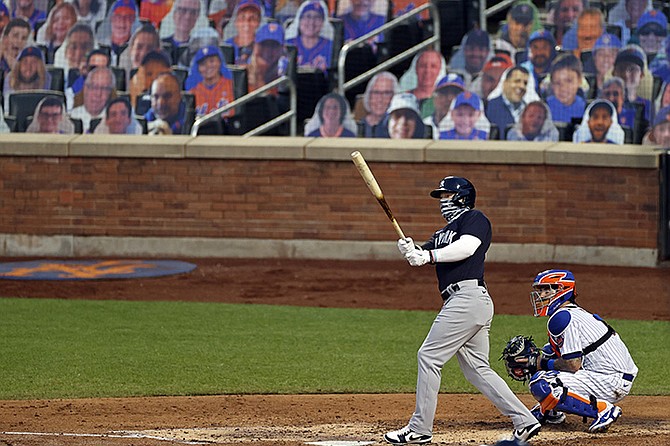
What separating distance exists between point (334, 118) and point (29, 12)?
18.1ft

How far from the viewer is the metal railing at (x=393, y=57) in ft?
56.0

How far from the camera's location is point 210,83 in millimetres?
17250

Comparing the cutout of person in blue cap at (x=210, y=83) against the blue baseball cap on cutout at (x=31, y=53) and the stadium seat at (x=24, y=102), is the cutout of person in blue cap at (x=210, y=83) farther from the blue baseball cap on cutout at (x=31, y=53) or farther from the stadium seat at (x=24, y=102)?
the blue baseball cap on cutout at (x=31, y=53)

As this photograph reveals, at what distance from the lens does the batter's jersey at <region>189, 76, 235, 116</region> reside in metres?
17.2

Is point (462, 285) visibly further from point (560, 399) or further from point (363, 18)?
point (363, 18)

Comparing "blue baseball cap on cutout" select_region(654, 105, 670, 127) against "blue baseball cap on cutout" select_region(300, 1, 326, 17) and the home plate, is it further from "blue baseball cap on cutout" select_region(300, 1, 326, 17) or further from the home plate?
the home plate

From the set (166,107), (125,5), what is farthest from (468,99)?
(125,5)

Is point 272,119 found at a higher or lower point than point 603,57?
lower

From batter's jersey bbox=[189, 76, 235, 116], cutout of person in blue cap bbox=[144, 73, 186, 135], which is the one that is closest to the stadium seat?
cutout of person in blue cap bbox=[144, 73, 186, 135]

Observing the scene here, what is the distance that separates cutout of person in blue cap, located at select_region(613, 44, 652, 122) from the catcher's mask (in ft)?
29.0

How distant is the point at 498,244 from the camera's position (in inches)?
620

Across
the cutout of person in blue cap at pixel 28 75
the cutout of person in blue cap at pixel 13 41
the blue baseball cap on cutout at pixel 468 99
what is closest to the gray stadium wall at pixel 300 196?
the blue baseball cap on cutout at pixel 468 99

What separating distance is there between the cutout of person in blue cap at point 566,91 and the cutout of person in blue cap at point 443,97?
3.84 ft

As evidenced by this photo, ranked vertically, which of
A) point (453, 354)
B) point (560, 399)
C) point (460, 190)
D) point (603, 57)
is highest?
point (603, 57)
